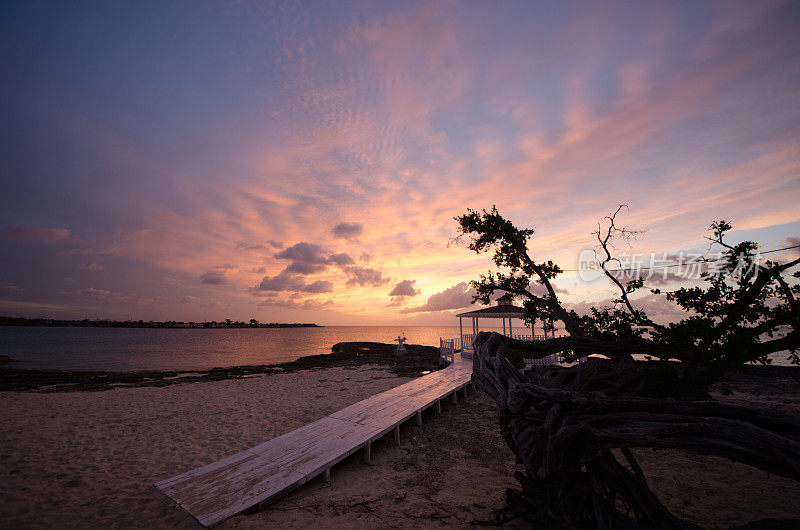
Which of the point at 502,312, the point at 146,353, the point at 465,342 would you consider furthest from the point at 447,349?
the point at 146,353

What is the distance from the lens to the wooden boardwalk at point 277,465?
492 cm

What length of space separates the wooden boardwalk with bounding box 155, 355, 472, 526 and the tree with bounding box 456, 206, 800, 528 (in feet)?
11.3

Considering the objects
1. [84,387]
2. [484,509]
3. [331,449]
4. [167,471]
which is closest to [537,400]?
[484,509]

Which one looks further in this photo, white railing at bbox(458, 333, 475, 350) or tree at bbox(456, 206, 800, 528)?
white railing at bbox(458, 333, 475, 350)

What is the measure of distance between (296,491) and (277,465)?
621 mm

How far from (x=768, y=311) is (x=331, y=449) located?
23.8 ft

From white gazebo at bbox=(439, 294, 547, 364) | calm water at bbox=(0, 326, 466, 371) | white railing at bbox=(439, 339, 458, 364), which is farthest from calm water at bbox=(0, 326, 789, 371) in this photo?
white railing at bbox=(439, 339, 458, 364)

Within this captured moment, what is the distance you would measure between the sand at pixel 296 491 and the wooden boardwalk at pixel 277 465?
25cm

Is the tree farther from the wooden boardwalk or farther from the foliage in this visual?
the wooden boardwalk

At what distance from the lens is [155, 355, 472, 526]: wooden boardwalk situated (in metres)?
4.92

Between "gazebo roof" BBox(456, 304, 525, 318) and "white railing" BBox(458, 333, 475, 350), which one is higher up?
"gazebo roof" BBox(456, 304, 525, 318)

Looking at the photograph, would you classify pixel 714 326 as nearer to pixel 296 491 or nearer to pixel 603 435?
pixel 603 435

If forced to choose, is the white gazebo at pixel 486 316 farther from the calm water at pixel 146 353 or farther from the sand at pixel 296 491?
the calm water at pixel 146 353

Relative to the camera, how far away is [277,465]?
5.97m
